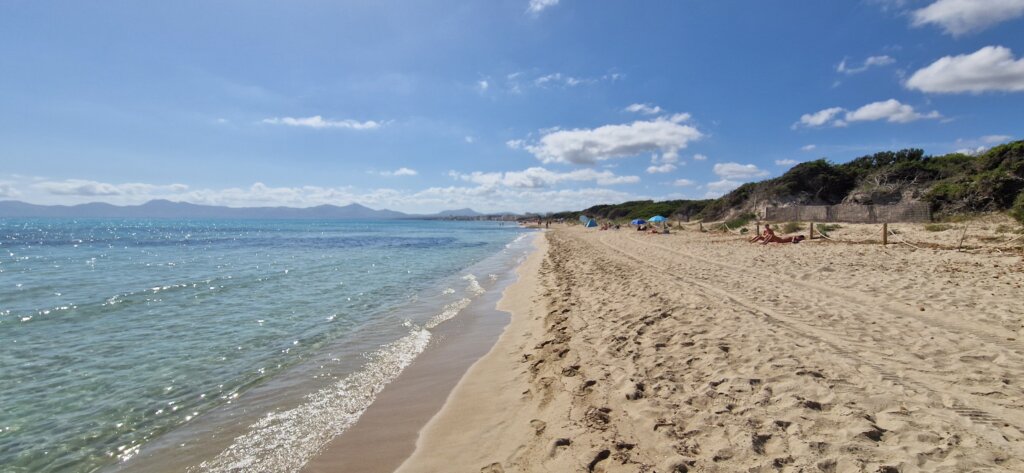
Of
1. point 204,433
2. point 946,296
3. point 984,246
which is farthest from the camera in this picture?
point 984,246

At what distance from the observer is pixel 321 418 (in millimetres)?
4816

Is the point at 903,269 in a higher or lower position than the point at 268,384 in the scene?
higher

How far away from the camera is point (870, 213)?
31875mm

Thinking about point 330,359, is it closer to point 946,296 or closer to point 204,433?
point 204,433

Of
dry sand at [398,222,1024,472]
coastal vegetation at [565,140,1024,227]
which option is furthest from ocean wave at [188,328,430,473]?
coastal vegetation at [565,140,1024,227]

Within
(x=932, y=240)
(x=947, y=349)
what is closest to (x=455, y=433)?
(x=947, y=349)

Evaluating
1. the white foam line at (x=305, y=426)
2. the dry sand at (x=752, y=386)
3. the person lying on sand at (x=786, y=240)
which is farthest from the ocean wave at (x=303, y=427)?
the person lying on sand at (x=786, y=240)

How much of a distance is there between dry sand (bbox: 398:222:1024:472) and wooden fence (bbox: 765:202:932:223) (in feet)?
87.2

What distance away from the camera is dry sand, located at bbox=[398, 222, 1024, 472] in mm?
3260

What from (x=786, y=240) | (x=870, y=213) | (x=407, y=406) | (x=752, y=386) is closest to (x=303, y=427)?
(x=407, y=406)

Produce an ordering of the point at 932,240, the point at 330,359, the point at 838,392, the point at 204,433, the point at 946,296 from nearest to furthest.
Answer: the point at 838,392 → the point at 204,433 → the point at 330,359 → the point at 946,296 → the point at 932,240

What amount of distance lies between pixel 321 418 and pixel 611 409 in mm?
3191

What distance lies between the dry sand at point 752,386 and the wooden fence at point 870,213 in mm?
26593

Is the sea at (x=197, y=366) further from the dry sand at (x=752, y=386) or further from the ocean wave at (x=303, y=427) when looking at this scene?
the dry sand at (x=752, y=386)
